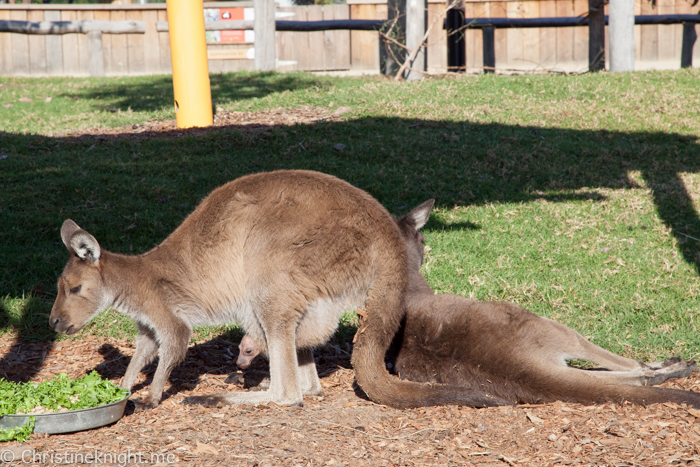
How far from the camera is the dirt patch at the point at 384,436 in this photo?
3.15 metres

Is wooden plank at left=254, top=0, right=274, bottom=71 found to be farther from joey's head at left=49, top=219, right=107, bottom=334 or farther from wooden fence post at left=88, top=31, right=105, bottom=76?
joey's head at left=49, top=219, right=107, bottom=334

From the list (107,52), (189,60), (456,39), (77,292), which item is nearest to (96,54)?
(107,52)

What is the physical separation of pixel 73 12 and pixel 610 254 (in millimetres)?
15944

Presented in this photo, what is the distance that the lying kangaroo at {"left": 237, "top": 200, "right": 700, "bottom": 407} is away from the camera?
3.75 metres

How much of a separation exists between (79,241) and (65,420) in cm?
99

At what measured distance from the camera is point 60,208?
721 cm

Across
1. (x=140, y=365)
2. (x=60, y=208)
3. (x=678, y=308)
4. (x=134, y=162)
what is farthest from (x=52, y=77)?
(x=678, y=308)

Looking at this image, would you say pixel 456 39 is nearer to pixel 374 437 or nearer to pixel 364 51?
pixel 364 51

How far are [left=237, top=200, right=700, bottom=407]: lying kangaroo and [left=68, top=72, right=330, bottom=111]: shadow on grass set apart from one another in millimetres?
7817

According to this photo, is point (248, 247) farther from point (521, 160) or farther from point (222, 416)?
point (521, 160)

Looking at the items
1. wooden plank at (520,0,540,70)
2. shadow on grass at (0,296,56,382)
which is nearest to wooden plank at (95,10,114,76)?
wooden plank at (520,0,540,70)

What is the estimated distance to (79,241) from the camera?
A: 3.83 metres

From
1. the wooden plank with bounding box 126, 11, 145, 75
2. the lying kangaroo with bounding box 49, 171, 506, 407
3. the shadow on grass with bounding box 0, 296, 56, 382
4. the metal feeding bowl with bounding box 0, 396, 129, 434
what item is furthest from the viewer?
the wooden plank with bounding box 126, 11, 145, 75

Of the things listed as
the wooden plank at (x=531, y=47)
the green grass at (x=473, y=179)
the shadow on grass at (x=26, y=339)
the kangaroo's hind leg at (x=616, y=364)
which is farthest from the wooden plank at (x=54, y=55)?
the kangaroo's hind leg at (x=616, y=364)
